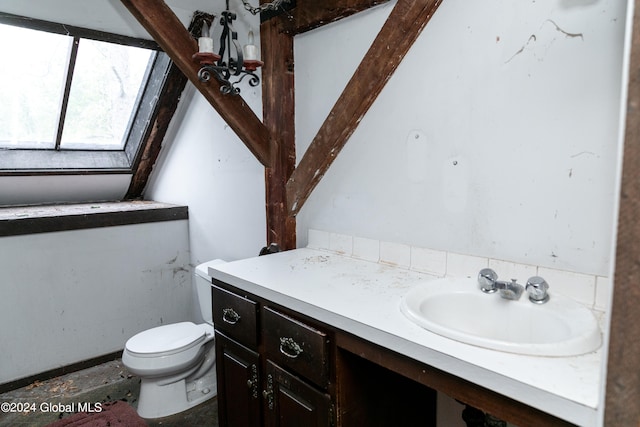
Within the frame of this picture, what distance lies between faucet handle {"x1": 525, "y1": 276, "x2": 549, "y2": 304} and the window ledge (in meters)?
2.53

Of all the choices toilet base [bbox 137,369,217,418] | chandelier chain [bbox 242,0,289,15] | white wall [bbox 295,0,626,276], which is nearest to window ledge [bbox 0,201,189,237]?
toilet base [bbox 137,369,217,418]

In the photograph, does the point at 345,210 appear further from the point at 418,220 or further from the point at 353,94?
the point at 353,94

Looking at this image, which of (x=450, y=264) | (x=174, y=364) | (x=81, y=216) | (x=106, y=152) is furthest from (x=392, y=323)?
(x=106, y=152)

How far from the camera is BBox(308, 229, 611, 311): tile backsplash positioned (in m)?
1.18

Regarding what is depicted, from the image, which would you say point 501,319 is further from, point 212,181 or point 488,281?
point 212,181

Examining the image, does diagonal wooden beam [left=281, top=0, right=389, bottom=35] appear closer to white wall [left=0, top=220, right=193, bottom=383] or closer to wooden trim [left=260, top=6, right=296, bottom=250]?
wooden trim [left=260, top=6, right=296, bottom=250]

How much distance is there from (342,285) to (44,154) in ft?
8.36

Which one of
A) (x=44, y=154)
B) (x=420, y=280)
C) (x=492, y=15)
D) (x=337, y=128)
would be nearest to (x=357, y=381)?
(x=420, y=280)

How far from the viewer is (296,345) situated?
54.1 inches

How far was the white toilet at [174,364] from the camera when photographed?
85.0 inches

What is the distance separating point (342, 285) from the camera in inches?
58.2

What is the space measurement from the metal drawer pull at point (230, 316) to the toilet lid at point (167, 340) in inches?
25.6

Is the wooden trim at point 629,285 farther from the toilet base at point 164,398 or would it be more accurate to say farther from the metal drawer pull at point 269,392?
the toilet base at point 164,398

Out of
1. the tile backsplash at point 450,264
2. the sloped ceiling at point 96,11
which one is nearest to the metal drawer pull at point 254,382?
the tile backsplash at point 450,264
